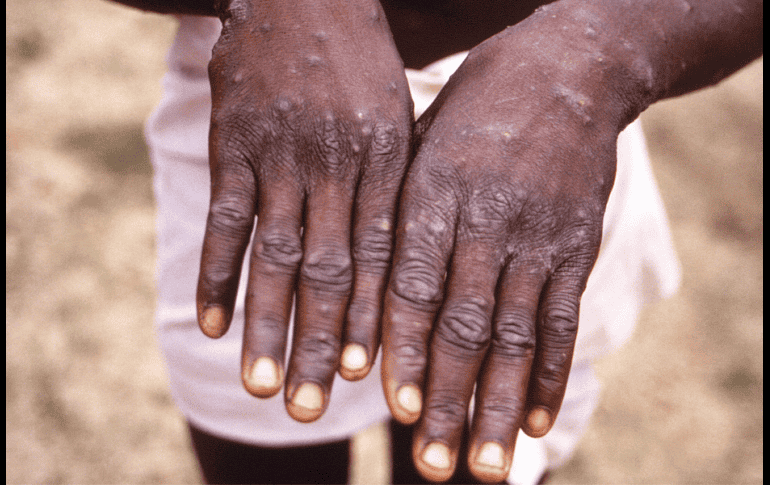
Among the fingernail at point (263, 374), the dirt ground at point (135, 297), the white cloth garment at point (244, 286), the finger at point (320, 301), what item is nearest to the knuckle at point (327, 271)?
the finger at point (320, 301)

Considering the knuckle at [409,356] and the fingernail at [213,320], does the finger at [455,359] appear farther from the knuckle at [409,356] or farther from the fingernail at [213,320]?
the fingernail at [213,320]

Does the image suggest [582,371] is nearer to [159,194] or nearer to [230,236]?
[230,236]

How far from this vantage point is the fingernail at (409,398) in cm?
68

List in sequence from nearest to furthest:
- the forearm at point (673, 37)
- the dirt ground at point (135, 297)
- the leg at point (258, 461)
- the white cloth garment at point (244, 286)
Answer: the forearm at point (673, 37), the white cloth garment at point (244, 286), the leg at point (258, 461), the dirt ground at point (135, 297)

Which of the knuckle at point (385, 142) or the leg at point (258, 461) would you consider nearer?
the knuckle at point (385, 142)

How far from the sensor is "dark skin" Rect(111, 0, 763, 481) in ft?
2.24

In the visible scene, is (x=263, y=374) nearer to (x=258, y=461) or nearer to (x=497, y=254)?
(x=497, y=254)

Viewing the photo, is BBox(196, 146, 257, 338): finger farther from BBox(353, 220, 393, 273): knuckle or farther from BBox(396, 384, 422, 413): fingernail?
BBox(396, 384, 422, 413): fingernail

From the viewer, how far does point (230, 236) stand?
72 cm

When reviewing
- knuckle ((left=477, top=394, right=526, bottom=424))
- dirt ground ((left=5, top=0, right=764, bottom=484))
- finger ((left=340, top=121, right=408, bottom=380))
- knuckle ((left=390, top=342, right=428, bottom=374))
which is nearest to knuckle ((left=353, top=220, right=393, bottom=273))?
finger ((left=340, top=121, right=408, bottom=380))

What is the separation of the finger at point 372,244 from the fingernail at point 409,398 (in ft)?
0.17

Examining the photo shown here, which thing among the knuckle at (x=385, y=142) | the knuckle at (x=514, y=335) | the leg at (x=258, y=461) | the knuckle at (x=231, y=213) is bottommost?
the leg at (x=258, y=461)

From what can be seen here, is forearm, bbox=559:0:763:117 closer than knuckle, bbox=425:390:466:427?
No

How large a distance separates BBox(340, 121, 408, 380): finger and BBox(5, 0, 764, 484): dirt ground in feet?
4.92
